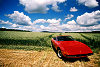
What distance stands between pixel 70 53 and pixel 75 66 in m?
0.70

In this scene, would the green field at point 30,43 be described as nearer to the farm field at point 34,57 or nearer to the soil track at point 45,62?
the farm field at point 34,57

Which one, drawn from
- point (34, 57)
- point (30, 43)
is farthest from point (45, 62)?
point (30, 43)

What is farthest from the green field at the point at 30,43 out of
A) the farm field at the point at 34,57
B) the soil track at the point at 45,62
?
the soil track at the point at 45,62

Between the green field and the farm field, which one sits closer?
the farm field

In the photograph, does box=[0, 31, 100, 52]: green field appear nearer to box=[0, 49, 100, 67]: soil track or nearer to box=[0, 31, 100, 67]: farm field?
box=[0, 31, 100, 67]: farm field

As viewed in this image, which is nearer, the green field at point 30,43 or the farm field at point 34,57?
the farm field at point 34,57

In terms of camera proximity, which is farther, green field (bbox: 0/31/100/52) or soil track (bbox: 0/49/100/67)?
green field (bbox: 0/31/100/52)

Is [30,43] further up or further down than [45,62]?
further up

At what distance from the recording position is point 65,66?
3232 mm

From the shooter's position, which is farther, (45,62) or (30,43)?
(30,43)

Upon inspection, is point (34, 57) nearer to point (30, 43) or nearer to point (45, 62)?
point (45, 62)

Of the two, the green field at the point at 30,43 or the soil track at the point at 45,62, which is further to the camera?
the green field at the point at 30,43

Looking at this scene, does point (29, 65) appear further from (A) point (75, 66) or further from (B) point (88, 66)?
(B) point (88, 66)

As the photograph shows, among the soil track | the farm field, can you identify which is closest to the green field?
the farm field
